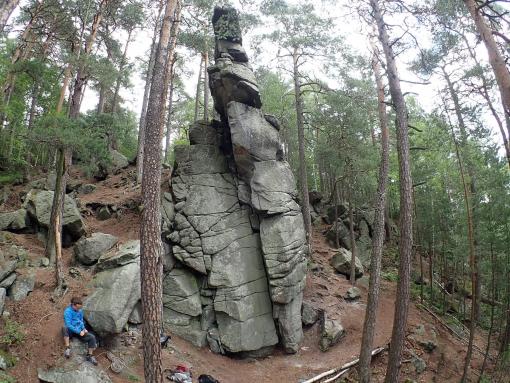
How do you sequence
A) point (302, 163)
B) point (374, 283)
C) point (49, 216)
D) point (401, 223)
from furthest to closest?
point (302, 163), point (49, 216), point (374, 283), point (401, 223)

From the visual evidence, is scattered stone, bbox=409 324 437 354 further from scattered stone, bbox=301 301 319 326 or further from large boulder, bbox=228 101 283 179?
large boulder, bbox=228 101 283 179

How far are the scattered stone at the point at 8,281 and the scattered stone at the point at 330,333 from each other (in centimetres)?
960

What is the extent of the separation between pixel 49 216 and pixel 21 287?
376 centimetres

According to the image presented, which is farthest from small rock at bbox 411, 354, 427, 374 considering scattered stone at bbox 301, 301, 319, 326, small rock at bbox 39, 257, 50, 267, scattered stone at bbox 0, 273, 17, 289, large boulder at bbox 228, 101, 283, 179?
scattered stone at bbox 0, 273, 17, 289

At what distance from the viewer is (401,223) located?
8.70m

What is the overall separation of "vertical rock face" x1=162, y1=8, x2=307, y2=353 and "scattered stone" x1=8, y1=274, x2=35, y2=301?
3.83m

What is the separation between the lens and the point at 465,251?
561 inches

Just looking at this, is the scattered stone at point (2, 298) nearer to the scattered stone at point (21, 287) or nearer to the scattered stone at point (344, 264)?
the scattered stone at point (21, 287)

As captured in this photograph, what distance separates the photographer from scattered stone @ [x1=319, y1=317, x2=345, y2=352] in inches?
496

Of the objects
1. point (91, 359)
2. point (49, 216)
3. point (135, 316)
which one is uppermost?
point (49, 216)

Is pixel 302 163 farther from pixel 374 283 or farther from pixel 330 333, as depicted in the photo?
pixel 374 283

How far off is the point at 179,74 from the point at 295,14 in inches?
340

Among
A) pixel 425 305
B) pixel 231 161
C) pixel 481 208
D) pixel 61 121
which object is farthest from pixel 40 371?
pixel 425 305

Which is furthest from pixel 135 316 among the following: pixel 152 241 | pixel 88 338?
pixel 152 241
